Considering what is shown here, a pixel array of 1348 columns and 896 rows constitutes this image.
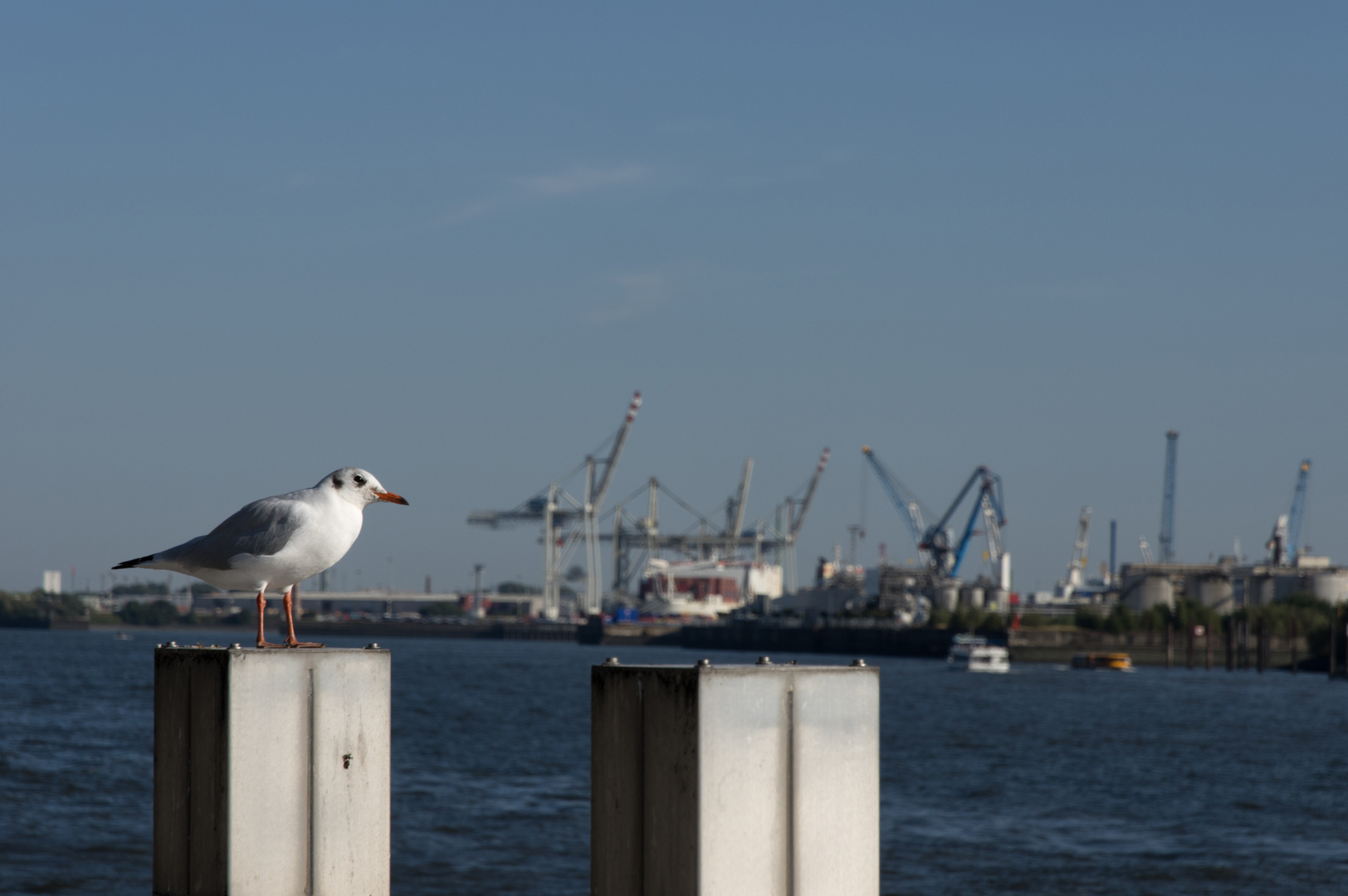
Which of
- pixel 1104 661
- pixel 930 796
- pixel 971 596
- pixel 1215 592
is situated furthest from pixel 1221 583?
pixel 930 796

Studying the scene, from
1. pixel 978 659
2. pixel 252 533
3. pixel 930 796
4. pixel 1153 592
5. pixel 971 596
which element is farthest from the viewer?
pixel 971 596

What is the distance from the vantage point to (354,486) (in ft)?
23.4

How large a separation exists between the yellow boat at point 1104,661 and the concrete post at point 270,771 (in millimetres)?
121050

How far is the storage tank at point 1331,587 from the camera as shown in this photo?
154375mm

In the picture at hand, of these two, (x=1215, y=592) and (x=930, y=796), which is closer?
(x=930, y=796)

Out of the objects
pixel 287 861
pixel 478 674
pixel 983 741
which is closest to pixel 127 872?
pixel 287 861

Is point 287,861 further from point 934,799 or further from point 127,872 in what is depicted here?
point 934,799

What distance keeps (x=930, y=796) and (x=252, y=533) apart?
102ft

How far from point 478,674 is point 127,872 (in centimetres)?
8054

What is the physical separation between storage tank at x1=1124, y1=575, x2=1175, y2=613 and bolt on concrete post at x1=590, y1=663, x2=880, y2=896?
16328 centimetres

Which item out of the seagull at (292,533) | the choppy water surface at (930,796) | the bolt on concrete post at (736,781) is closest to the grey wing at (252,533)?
the seagull at (292,533)

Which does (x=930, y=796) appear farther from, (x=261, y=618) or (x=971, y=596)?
(x=971, y=596)

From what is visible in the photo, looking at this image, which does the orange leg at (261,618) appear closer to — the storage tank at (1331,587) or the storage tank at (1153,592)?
the storage tank at (1331,587)

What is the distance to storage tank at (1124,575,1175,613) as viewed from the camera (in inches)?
6383
